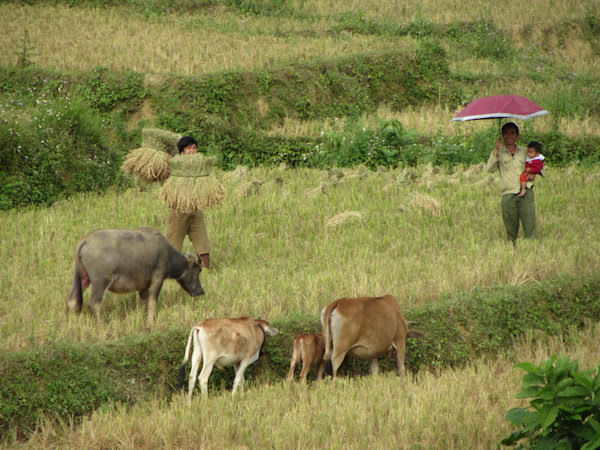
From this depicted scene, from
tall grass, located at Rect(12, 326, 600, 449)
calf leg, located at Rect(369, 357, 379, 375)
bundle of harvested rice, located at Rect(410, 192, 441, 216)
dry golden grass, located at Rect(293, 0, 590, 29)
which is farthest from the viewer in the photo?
dry golden grass, located at Rect(293, 0, 590, 29)

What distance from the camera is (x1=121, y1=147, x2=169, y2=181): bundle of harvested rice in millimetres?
10227

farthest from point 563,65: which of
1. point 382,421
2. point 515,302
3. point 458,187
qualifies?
point 382,421

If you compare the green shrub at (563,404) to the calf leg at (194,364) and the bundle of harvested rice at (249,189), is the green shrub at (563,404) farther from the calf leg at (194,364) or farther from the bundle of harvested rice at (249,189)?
the bundle of harvested rice at (249,189)

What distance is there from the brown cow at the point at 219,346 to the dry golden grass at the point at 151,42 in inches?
508

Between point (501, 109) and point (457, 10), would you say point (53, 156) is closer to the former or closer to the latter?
point (501, 109)

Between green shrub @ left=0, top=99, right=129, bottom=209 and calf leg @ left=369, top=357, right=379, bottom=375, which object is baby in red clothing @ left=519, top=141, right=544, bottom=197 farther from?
green shrub @ left=0, top=99, right=129, bottom=209

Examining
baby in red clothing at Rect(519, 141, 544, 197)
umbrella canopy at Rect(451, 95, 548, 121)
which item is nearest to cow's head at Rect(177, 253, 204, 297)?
umbrella canopy at Rect(451, 95, 548, 121)

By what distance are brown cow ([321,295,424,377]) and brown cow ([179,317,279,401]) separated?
2.22ft

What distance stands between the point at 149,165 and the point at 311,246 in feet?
7.60

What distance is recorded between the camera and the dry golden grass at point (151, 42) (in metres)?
19.9

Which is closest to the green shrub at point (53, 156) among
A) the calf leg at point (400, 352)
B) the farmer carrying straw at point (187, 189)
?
the farmer carrying straw at point (187, 189)

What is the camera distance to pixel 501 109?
33.8 ft

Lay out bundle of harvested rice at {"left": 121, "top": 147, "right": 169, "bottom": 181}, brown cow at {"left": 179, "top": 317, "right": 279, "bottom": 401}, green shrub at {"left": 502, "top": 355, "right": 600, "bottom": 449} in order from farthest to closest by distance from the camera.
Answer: bundle of harvested rice at {"left": 121, "top": 147, "right": 169, "bottom": 181} < brown cow at {"left": 179, "top": 317, "right": 279, "bottom": 401} < green shrub at {"left": 502, "top": 355, "right": 600, "bottom": 449}

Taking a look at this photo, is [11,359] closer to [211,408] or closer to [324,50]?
[211,408]
